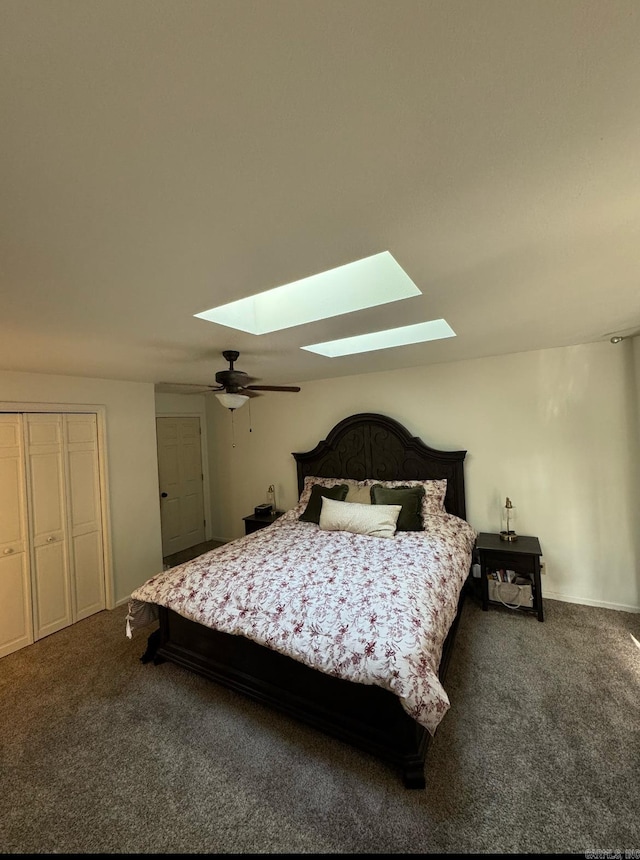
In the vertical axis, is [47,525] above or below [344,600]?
above

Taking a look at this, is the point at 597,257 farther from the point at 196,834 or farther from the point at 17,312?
the point at 196,834

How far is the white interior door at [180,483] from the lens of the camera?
15.2ft

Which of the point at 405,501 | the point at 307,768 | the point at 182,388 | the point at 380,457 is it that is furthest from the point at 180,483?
the point at 307,768

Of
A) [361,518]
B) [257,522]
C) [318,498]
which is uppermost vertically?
[318,498]

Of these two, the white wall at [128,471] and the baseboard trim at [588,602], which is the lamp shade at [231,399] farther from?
the baseboard trim at [588,602]

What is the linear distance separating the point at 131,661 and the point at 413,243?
10.4 ft

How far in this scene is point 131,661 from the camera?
2.53 m

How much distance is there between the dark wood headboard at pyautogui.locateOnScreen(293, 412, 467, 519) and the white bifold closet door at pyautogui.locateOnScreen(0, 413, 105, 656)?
7.15 ft

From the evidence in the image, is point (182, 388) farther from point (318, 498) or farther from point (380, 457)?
point (380, 457)

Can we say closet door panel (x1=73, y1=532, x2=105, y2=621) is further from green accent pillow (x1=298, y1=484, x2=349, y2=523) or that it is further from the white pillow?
the white pillow

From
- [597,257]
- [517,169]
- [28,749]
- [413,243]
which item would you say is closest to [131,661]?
[28,749]

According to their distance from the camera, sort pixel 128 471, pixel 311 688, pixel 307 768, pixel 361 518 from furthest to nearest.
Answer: pixel 128 471 < pixel 361 518 < pixel 311 688 < pixel 307 768

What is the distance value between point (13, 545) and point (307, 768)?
2749mm

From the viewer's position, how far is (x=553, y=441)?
10.2 ft
